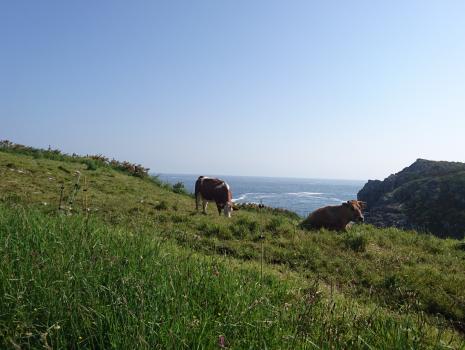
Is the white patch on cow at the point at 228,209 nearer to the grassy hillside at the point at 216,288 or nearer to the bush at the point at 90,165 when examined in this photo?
the grassy hillside at the point at 216,288

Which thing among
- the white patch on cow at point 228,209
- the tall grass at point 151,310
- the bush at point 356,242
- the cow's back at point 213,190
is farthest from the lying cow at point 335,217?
the tall grass at point 151,310

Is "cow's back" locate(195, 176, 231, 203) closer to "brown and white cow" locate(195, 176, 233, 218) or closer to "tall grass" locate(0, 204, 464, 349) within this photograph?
"brown and white cow" locate(195, 176, 233, 218)

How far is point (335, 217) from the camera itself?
1484cm

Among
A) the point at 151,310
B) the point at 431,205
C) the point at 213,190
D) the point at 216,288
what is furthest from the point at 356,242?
the point at 431,205

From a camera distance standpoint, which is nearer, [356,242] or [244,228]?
[356,242]

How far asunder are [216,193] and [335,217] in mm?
5790

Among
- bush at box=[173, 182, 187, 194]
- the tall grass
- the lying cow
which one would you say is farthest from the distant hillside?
the tall grass

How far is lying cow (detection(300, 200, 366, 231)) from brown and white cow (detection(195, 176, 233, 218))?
404 centimetres

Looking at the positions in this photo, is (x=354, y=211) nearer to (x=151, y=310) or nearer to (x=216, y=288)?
(x=216, y=288)

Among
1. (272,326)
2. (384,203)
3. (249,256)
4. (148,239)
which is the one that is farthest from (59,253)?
(384,203)

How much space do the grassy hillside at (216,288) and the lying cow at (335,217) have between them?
154 cm

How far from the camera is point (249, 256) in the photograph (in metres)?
10.6

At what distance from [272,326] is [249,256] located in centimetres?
672

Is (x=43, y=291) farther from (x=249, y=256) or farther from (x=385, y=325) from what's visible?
(x=249, y=256)
